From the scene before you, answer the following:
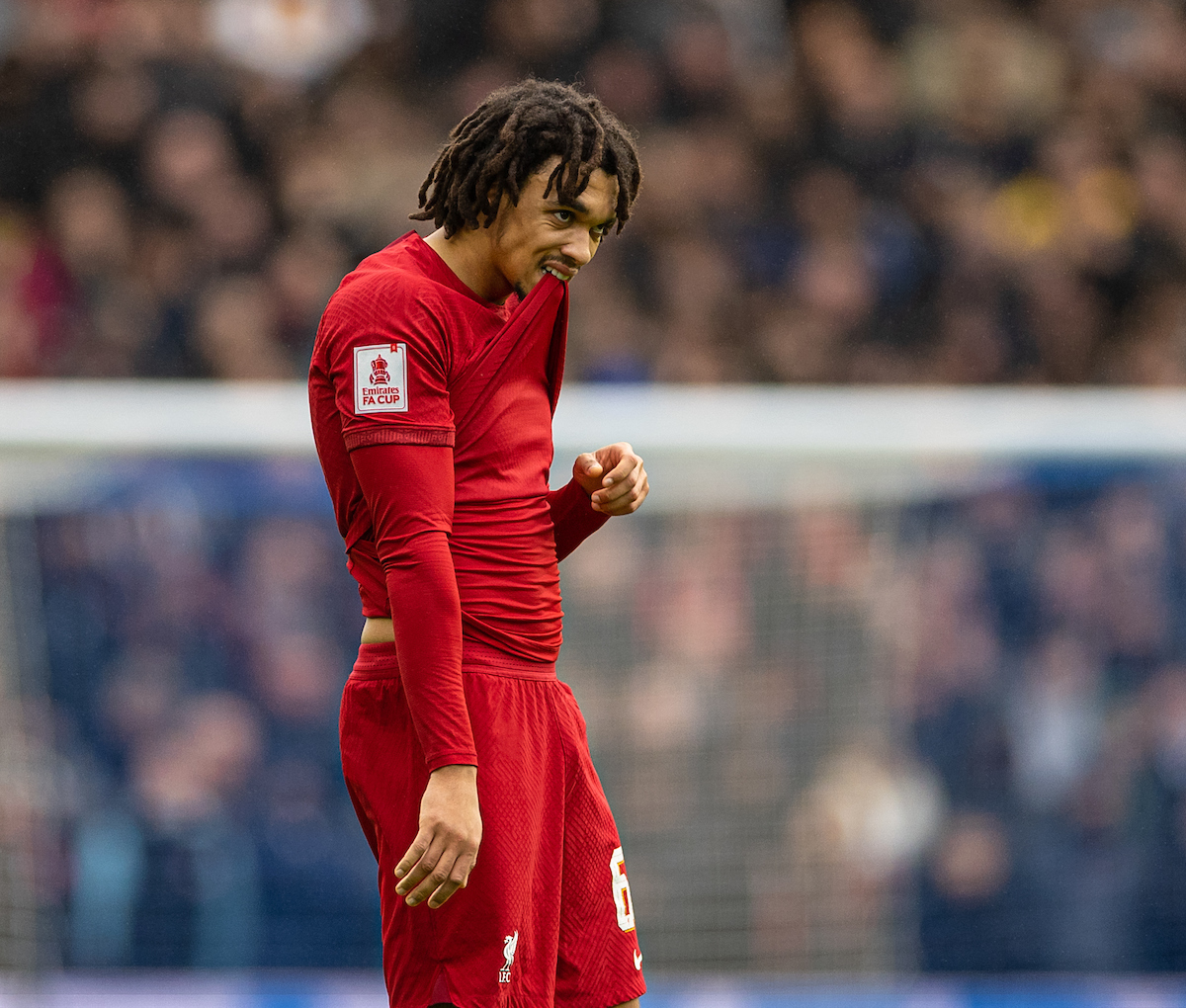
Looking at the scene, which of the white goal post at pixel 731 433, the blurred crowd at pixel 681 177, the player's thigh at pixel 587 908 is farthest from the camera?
the blurred crowd at pixel 681 177

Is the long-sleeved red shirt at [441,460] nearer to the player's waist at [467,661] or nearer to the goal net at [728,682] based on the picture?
the player's waist at [467,661]

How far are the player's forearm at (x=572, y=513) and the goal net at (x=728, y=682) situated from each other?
8.24ft

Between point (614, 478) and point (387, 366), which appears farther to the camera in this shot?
point (614, 478)

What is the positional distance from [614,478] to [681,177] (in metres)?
6.07

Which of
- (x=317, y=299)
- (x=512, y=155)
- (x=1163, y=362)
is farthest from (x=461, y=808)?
(x=1163, y=362)

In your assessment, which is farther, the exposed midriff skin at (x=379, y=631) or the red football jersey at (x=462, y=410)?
the exposed midriff skin at (x=379, y=631)

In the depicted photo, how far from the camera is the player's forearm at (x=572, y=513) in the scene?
8.56ft

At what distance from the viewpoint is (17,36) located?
823 centimetres

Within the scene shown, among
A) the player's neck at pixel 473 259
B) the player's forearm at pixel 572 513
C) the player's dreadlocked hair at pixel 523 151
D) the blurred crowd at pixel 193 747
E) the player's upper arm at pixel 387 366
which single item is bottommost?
the blurred crowd at pixel 193 747

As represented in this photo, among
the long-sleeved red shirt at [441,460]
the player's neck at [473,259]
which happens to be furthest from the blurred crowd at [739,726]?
the player's neck at [473,259]

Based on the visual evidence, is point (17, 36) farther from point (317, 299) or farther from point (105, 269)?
point (317, 299)

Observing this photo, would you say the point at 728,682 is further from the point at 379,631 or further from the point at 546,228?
the point at 546,228

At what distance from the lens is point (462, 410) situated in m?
2.26

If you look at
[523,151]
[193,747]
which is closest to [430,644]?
[523,151]
